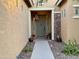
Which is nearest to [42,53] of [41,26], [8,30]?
[8,30]

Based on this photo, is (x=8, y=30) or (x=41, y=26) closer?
(x=8, y=30)

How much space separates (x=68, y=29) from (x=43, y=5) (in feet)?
22.9

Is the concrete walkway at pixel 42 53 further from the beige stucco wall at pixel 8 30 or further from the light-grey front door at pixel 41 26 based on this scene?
the light-grey front door at pixel 41 26

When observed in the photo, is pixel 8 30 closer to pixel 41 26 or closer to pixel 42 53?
pixel 42 53

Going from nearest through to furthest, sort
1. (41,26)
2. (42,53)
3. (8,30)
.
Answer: (8,30) < (42,53) < (41,26)

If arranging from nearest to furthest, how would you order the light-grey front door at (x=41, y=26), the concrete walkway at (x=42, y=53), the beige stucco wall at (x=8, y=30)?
1. the beige stucco wall at (x=8, y=30)
2. the concrete walkway at (x=42, y=53)
3. the light-grey front door at (x=41, y=26)

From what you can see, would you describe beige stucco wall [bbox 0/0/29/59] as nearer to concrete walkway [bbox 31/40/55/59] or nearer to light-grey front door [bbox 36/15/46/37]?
concrete walkway [bbox 31/40/55/59]

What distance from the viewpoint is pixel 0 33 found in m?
5.02

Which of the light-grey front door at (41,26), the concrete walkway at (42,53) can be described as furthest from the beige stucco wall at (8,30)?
the light-grey front door at (41,26)

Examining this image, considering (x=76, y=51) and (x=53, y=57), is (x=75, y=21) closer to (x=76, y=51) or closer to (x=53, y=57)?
(x=76, y=51)

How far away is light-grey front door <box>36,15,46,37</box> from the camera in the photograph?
24344 millimetres

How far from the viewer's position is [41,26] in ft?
80.1

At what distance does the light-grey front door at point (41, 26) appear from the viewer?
79.9 feet

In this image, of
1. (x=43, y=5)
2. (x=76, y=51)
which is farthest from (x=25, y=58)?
(x=43, y=5)
